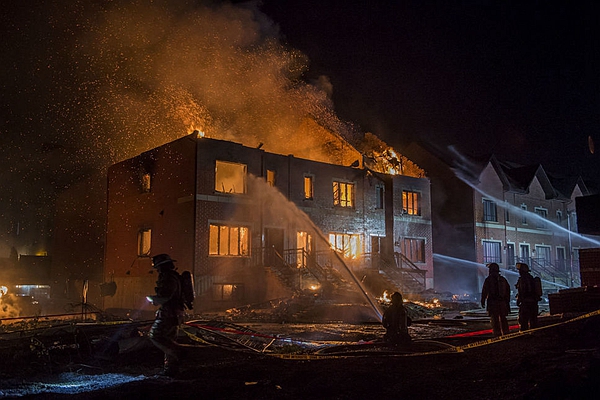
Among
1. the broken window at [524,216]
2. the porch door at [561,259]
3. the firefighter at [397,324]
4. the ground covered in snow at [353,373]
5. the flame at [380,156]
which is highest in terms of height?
the flame at [380,156]

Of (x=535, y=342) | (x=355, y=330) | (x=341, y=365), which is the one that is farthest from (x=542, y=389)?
(x=355, y=330)

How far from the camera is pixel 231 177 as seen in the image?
2719cm

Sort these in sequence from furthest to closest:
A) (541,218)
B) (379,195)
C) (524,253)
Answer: (541,218) → (524,253) → (379,195)

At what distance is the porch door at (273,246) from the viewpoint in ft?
88.5

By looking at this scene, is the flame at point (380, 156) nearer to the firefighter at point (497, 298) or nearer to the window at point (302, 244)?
the window at point (302, 244)

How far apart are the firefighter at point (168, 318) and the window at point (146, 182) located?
21027 mm

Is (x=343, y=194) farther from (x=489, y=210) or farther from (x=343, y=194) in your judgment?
(x=489, y=210)

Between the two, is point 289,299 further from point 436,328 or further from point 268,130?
point 268,130

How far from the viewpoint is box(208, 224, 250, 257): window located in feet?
84.2

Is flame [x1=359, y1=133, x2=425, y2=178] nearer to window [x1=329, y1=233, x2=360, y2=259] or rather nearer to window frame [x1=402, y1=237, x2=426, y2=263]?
window frame [x1=402, y1=237, x2=426, y2=263]

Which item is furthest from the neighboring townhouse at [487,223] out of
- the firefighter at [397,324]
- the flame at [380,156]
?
the firefighter at [397,324]

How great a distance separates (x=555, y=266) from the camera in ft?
148

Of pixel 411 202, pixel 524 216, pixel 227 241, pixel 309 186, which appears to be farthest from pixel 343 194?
pixel 524 216

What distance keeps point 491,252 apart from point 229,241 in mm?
23307
